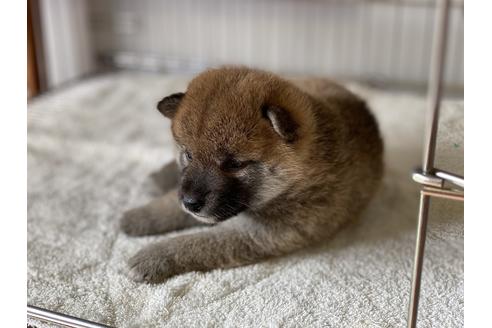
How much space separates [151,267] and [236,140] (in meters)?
0.39

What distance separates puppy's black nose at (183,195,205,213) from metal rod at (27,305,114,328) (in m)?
0.32

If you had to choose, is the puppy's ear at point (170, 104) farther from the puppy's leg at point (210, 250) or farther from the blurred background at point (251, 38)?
the blurred background at point (251, 38)

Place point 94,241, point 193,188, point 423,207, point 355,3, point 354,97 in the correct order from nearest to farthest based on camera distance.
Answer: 1. point 423,207
2. point 193,188
3. point 94,241
4. point 354,97
5. point 355,3

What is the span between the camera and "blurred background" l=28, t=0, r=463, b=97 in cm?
289

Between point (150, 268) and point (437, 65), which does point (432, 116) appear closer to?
Result: point (437, 65)

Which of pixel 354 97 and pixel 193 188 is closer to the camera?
pixel 193 188

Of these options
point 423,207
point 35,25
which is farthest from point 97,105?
point 423,207

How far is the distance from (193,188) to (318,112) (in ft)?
1.26

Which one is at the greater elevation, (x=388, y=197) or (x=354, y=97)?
(x=354, y=97)

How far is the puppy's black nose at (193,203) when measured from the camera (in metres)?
1.35

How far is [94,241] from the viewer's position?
164 cm
